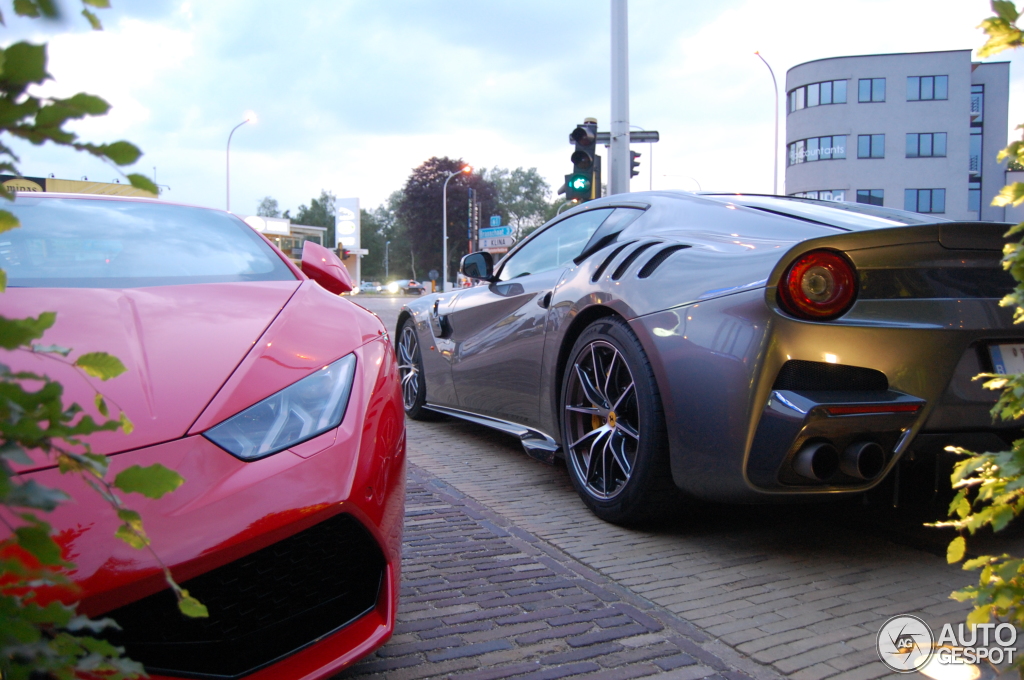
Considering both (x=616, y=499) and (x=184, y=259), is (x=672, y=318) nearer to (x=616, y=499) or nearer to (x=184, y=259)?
(x=616, y=499)

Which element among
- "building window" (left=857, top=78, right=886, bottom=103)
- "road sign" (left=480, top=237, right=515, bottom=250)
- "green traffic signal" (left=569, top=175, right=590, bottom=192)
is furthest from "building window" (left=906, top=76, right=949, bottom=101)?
"green traffic signal" (left=569, top=175, right=590, bottom=192)

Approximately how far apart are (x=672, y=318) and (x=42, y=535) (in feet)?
7.71

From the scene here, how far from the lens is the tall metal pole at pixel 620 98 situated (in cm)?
916

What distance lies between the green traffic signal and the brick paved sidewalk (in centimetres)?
660

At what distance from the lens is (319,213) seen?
122938 mm

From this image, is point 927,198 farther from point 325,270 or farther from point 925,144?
point 325,270

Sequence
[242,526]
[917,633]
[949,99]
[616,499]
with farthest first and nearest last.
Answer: [949,99] < [616,499] < [917,633] < [242,526]

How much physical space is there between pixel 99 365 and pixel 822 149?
51411mm

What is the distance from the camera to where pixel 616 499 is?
3180 millimetres

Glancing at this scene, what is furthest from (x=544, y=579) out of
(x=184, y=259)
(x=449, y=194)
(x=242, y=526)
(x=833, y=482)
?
(x=449, y=194)

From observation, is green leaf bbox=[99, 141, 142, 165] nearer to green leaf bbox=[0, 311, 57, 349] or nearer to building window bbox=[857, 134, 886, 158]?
green leaf bbox=[0, 311, 57, 349]

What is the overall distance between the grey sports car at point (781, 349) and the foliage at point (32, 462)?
2.07m

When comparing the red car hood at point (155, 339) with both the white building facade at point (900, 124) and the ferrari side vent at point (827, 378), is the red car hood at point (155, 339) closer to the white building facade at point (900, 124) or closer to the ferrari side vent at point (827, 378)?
the ferrari side vent at point (827, 378)

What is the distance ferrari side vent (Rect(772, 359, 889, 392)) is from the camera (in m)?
2.51
